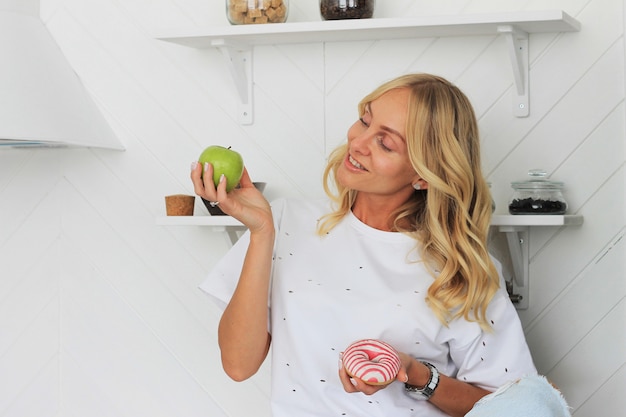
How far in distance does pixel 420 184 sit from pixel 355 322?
0.28 m

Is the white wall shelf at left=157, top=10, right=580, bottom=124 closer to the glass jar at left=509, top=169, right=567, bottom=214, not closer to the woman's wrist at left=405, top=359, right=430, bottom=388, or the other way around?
the glass jar at left=509, top=169, right=567, bottom=214

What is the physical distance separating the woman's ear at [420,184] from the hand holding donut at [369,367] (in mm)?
347

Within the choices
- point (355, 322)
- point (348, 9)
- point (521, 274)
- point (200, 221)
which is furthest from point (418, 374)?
point (348, 9)

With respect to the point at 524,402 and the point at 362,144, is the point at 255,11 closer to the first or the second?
the point at 362,144

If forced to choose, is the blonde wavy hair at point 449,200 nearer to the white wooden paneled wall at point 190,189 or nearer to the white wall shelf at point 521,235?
the white wall shelf at point 521,235

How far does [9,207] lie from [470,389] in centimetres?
121

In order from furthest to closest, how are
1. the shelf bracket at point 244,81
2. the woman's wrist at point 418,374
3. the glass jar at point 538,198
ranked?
1. the shelf bracket at point 244,81
2. the glass jar at point 538,198
3. the woman's wrist at point 418,374

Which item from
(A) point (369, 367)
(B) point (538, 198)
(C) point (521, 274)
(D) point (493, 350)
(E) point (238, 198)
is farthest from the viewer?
(C) point (521, 274)

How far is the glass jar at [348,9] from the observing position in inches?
71.9

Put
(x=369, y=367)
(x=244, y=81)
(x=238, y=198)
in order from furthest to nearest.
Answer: (x=244, y=81) < (x=238, y=198) < (x=369, y=367)

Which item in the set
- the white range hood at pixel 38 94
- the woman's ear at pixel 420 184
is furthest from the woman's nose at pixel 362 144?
the white range hood at pixel 38 94

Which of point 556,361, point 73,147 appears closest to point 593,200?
point 556,361

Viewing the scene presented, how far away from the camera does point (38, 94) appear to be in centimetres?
196

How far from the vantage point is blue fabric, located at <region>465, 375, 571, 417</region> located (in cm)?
144
